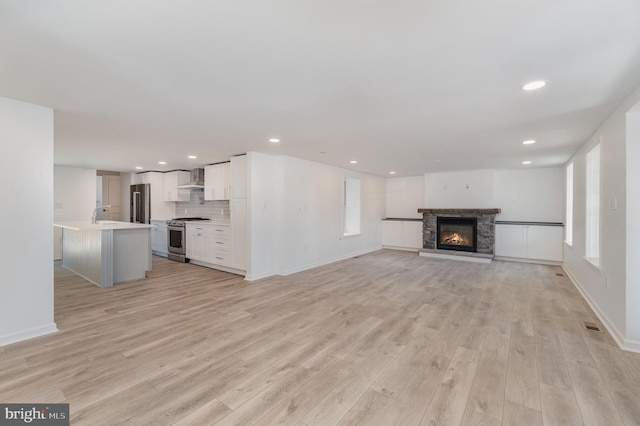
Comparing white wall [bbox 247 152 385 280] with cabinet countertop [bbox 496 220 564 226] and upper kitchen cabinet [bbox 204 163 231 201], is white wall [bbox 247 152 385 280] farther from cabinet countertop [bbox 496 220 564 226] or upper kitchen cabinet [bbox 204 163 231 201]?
cabinet countertop [bbox 496 220 564 226]

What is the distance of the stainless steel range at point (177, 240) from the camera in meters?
6.53

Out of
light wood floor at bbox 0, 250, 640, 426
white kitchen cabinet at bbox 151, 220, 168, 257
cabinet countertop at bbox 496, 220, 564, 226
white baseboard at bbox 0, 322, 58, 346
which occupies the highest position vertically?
cabinet countertop at bbox 496, 220, 564, 226

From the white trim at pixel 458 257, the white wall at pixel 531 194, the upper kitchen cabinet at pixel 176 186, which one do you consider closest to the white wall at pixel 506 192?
the white wall at pixel 531 194

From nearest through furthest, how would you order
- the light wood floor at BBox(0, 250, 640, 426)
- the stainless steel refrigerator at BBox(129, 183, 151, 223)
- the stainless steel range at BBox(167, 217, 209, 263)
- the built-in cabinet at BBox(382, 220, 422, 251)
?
the light wood floor at BBox(0, 250, 640, 426), the stainless steel range at BBox(167, 217, 209, 263), the stainless steel refrigerator at BBox(129, 183, 151, 223), the built-in cabinet at BBox(382, 220, 422, 251)

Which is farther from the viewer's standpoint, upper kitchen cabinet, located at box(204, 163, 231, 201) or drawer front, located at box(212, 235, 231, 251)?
upper kitchen cabinet, located at box(204, 163, 231, 201)

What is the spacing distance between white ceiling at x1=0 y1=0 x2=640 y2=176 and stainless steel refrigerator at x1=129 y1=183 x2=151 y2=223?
4.40 m

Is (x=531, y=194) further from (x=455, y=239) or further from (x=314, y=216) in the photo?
(x=314, y=216)

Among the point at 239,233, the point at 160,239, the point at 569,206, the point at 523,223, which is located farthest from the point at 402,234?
the point at 160,239

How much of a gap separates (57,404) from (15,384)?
0.52 meters

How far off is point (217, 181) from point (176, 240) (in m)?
1.92

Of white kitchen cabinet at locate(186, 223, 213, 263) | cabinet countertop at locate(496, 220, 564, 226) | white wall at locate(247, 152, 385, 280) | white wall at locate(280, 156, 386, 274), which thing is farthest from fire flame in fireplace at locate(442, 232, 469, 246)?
white kitchen cabinet at locate(186, 223, 213, 263)

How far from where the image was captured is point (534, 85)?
7.34 ft

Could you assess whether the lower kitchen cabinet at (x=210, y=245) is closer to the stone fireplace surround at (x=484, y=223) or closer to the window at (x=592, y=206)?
the stone fireplace surround at (x=484, y=223)

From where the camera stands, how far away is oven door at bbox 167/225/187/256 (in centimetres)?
654
